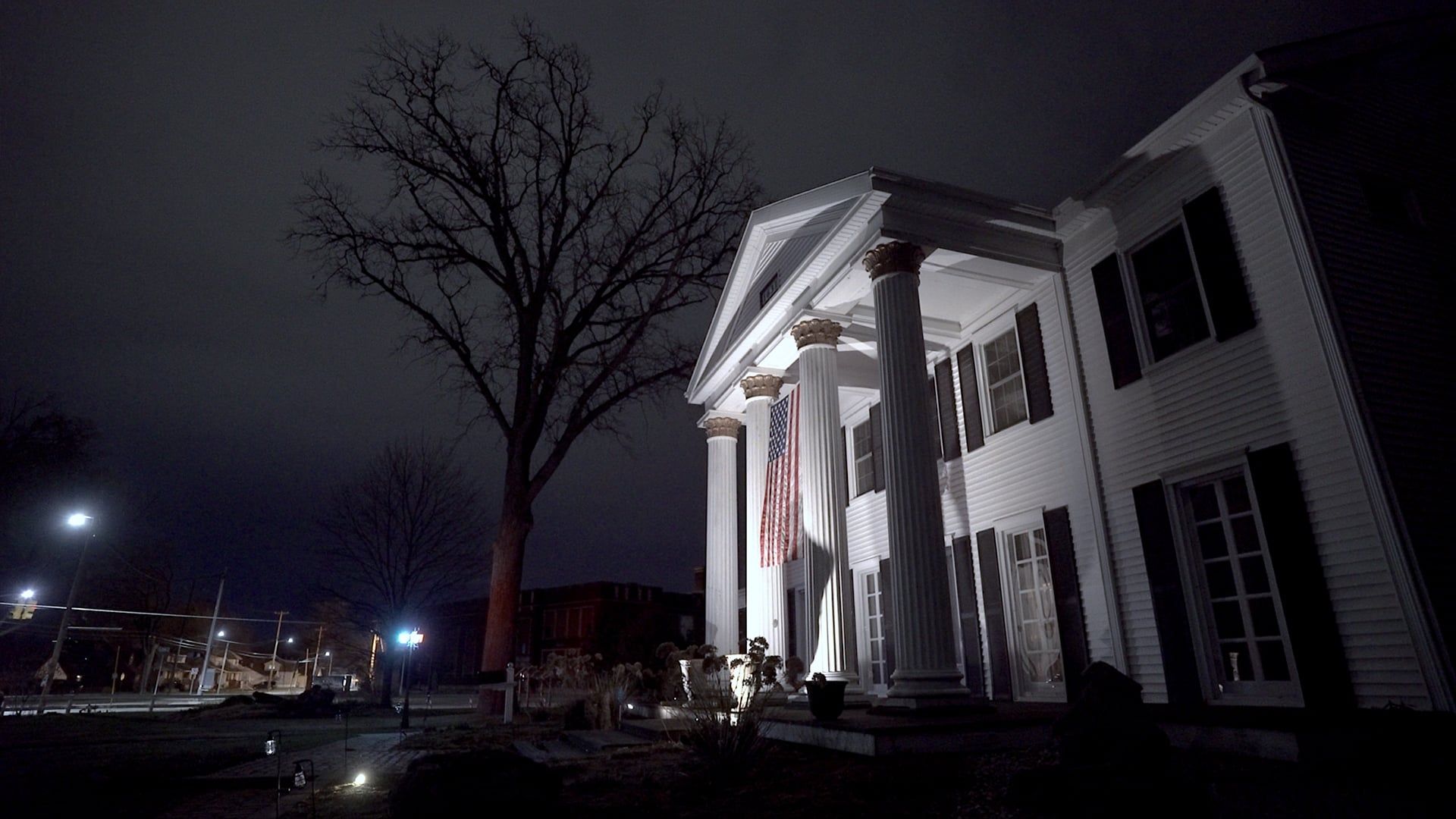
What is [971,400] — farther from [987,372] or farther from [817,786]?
[817,786]

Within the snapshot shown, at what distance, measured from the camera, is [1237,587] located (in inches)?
285

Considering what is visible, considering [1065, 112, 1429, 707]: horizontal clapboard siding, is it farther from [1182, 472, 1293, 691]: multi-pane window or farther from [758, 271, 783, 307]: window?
[758, 271, 783, 307]: window

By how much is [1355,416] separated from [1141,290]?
2961mm

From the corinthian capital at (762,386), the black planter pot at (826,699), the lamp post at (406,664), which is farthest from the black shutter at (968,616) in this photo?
the lamp post at (406,664)

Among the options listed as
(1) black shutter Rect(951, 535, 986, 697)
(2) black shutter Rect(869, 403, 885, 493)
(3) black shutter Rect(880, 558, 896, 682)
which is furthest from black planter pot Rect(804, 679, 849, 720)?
(2) black shutter Rect(869, 403, 885, 493)

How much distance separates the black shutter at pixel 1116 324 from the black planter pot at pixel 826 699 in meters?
5.22

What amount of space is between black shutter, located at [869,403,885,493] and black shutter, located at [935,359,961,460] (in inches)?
64.5

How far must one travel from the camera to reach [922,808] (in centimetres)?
424

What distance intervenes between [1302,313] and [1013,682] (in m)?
5.88

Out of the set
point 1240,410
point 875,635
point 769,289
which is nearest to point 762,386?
point 769,289

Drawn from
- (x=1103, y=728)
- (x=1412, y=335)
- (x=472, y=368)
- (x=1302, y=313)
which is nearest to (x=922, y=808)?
(x=1103, y=728)

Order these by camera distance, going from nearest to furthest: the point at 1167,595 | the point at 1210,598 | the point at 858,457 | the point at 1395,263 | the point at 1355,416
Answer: the point at 1355,416
the point at 1395,263
the point at 1210,598
the point at 1167,595
the point at 858,457

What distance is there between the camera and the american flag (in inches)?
440

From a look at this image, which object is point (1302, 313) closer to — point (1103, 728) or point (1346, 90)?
point (1346, 90)
